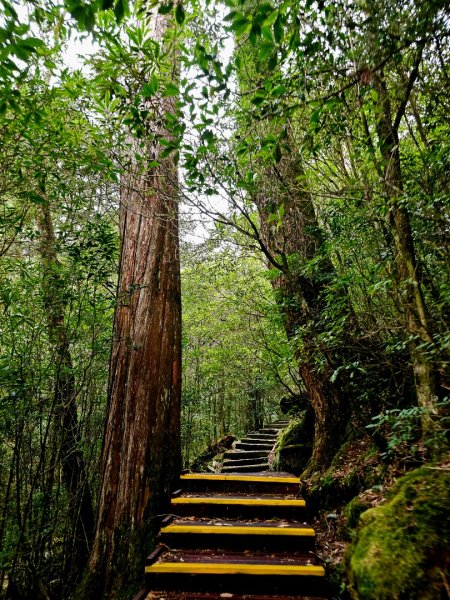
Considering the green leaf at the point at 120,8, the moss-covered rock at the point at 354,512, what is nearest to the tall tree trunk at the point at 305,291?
the moss-covered rock at the point at 354,512

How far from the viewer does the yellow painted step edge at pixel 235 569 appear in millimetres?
2398

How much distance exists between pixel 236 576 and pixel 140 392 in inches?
71.8

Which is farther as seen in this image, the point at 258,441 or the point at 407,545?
the point at 258,441

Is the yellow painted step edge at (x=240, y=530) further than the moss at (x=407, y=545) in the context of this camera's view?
Yes

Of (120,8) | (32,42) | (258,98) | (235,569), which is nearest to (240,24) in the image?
(258,98)

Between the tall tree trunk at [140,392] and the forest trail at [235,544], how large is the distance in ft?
1.05

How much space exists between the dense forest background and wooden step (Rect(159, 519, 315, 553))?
0.39m

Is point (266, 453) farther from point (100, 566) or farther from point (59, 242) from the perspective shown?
point (59, 242)

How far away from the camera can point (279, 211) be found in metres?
2.61

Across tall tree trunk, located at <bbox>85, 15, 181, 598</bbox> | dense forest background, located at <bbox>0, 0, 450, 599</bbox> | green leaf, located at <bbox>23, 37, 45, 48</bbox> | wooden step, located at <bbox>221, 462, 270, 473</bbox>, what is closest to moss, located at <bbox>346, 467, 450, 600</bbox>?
dense forest background, located at <bbox>0, 0, 450, 599</bbox>

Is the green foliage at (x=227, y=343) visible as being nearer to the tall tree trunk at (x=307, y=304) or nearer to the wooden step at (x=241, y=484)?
the tall tree trunk at (x=307, y=304)

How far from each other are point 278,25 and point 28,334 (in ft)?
13.8

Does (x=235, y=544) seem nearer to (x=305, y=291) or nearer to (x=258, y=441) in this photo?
(x=305, y=291)

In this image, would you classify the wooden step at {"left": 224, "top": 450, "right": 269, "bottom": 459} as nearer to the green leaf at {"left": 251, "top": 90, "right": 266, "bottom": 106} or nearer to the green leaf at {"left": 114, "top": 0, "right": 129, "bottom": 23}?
the green leaf at {"left": 251, "top": 90, "right": 266, "bottom": 106}
